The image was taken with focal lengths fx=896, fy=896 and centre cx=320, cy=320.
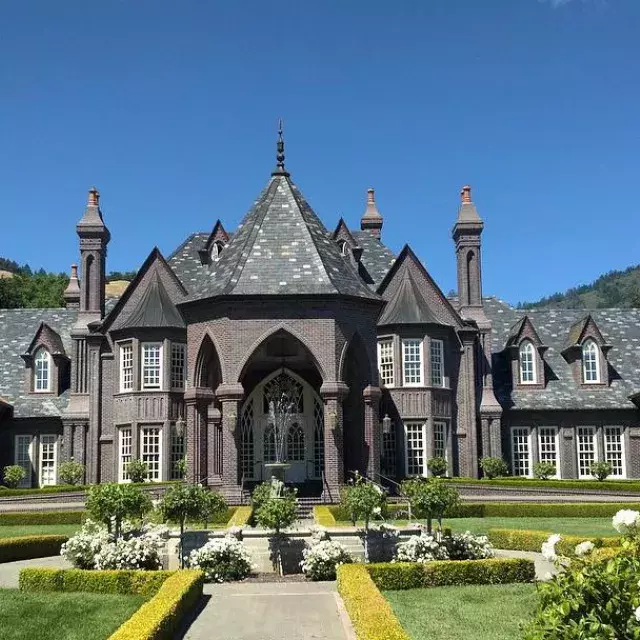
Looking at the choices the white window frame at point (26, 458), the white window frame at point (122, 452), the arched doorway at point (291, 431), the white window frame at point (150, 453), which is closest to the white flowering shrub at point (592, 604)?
the arched doorway at point (291, 431)

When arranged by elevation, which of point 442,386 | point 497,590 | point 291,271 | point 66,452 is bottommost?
point 497,590

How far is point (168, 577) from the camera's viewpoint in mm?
16781

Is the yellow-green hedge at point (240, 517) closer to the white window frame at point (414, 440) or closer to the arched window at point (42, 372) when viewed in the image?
the white window frame at point (414, 440)

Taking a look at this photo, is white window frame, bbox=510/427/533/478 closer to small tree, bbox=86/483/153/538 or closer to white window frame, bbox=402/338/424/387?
white window frame, bbox=402/338/424/387

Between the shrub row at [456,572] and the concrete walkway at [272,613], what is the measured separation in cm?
137

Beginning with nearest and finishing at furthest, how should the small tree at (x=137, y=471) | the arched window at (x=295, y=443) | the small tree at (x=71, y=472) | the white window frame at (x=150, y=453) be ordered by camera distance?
the arched window at (x=295, y=443) → the small tree at (x=137, y=471) → the white window frame at (x=150, y=453) → the small tree at (x=71, y=472)

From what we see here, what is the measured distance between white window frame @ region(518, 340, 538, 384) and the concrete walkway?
A: 27041 millimetres

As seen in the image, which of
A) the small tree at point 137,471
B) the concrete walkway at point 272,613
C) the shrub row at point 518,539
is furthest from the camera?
the small tree at point 137,471

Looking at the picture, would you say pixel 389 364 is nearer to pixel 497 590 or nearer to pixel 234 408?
pixel 234 408

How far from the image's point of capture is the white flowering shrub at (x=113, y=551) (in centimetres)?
1917

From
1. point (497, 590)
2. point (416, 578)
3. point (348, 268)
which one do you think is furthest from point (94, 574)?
point (348, 268)

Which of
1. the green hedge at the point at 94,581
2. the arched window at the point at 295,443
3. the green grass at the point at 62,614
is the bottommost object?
the green grass at the point at 62,614

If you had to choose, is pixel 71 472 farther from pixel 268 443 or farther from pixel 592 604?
pixel 592 604

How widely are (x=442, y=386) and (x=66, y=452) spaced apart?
57.1 feet
